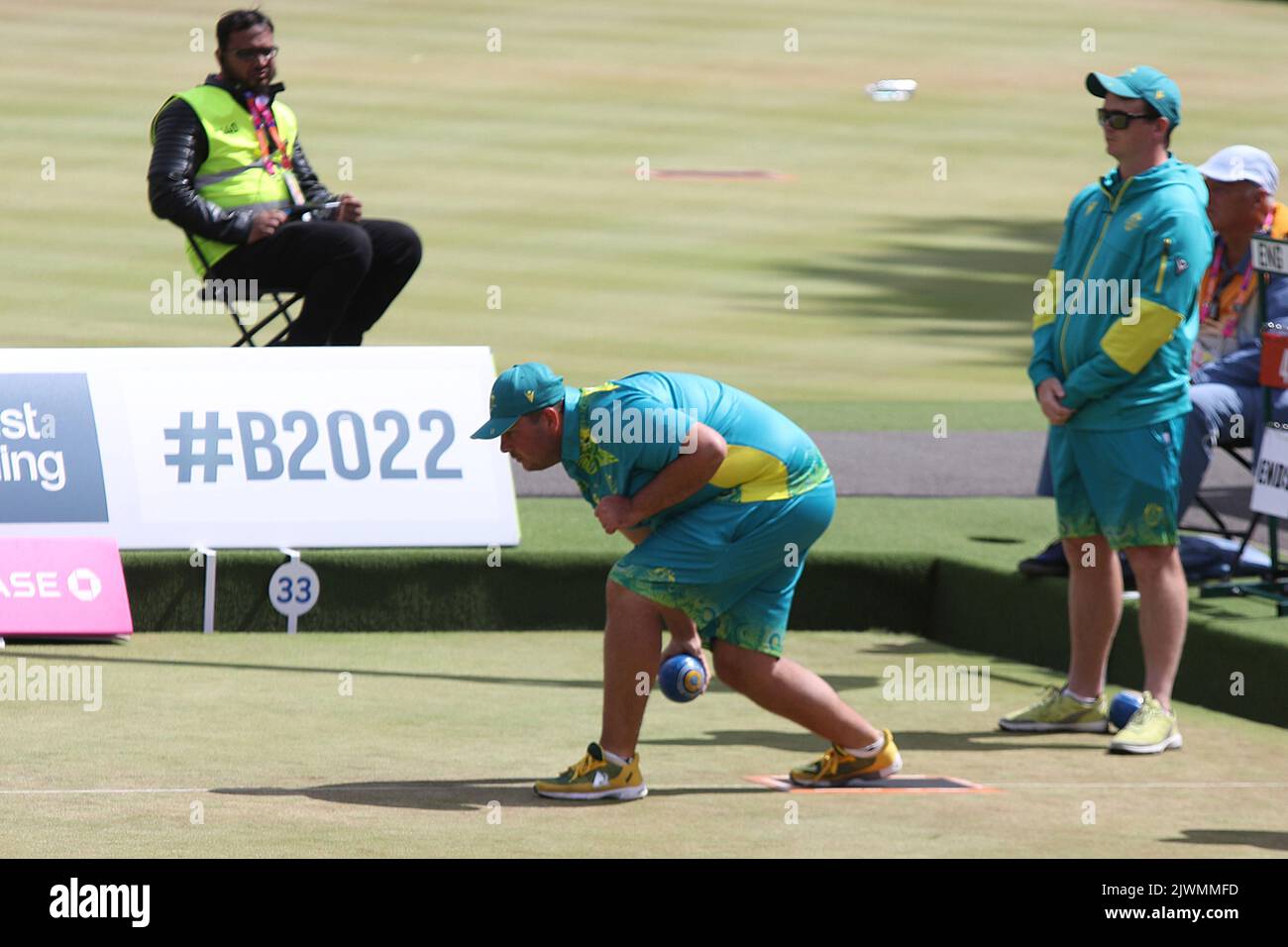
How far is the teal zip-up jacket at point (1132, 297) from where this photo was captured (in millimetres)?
7684

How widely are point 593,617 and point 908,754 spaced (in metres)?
2.31

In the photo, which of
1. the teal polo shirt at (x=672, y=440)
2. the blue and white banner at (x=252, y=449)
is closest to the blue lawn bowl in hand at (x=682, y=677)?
the teal polo shirt at (x=672, y=440)

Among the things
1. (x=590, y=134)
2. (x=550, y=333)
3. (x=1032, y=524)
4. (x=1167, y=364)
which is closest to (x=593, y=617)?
(x=1032, y=524)

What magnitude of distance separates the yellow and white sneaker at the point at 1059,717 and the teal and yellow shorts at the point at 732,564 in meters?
1.40

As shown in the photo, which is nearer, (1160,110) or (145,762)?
(145,762)

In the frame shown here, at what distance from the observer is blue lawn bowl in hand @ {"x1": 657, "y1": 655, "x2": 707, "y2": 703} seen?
6.95 m

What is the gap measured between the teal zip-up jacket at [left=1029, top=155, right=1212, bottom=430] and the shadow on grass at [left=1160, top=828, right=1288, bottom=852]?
1.61 m

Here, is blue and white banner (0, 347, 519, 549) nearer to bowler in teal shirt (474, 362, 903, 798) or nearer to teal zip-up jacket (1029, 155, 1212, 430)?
teal zip-up jacket (1029, 155, 1212, 430)

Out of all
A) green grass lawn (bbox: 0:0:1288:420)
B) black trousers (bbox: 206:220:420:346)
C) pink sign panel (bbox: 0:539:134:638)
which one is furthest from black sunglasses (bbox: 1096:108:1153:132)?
green grass lawn (bbox: 0:0:1288:420)

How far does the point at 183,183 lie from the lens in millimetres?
10180

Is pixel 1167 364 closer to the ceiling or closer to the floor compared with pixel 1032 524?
closer to the ceiling

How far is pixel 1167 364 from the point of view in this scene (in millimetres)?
7816

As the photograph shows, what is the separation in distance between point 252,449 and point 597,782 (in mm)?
3180
